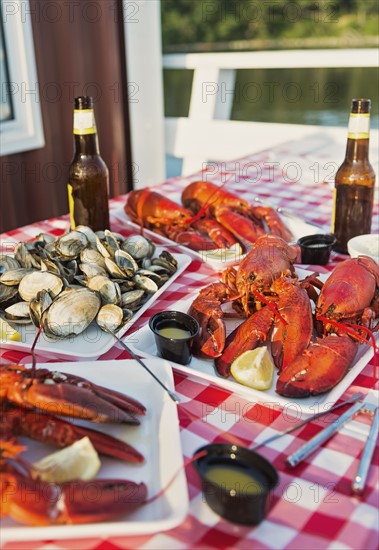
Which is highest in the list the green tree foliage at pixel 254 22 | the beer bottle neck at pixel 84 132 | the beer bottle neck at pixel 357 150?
the green tree foliage at pixel 254 22

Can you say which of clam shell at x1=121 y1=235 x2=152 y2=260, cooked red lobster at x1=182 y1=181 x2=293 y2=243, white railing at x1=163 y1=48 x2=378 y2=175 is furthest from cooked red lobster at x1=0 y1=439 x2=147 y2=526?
white railing at x1=163 y1=48 x2=378 y2=175

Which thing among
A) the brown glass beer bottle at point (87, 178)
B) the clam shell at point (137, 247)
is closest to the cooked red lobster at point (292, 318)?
the clam shell at point (137, 247)

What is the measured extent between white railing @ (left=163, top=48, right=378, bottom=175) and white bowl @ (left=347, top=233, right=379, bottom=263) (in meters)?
1.21

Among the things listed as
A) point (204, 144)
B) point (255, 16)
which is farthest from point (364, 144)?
point (255, 16)

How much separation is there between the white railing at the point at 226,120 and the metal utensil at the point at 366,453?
1.84 meters

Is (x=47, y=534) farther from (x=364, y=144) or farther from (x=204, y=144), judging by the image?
(x=204, y=144)

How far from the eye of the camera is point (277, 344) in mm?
934

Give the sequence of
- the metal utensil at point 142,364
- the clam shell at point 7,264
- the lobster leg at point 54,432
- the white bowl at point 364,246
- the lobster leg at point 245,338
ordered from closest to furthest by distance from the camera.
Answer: the lobster leg at point 54,432 → the metal utensil at point 142,364 → the lobster leg at point 245,338 → the clam shell at point 7,264 → the white bowl at point 364,246

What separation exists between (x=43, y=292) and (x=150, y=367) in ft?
0.94

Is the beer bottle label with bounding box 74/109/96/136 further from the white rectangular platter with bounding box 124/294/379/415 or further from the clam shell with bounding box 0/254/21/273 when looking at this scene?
the white rectangular platter with bounding box 124/294/379/415

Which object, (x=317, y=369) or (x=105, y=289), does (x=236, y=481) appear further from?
(x=105, y=289)

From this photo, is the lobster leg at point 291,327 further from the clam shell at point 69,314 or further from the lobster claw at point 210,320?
the clam shell at point 69,314

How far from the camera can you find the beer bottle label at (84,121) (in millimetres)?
1344

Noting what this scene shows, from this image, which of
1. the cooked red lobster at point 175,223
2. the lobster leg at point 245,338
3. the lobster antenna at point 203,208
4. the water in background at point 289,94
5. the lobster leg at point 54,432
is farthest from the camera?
the water in background at point 289,94
